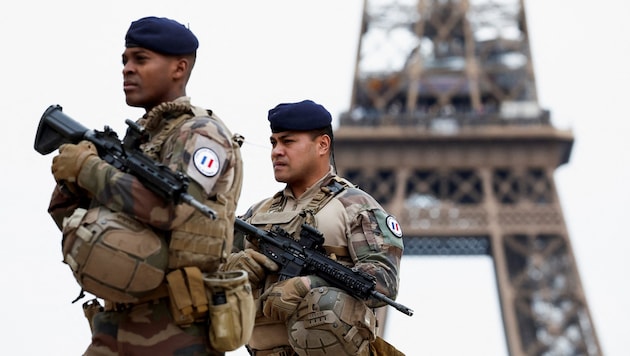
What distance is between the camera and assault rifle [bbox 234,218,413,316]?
5.60m

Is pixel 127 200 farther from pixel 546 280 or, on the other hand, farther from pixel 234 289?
Answer: pixel 546 280

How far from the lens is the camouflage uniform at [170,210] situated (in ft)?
14.3

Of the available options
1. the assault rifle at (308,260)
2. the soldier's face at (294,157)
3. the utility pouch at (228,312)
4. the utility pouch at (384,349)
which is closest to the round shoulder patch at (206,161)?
the utility pouch at (228,312)

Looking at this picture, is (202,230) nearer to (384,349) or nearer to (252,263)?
(252,263)

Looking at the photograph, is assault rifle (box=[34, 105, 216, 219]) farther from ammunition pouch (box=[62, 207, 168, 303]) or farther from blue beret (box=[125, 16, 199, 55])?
blue beret (box=[125, 16, 199, 55])

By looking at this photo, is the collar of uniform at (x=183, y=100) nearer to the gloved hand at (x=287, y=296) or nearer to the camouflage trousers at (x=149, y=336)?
the camouflage trousers at (x=149, y=336)

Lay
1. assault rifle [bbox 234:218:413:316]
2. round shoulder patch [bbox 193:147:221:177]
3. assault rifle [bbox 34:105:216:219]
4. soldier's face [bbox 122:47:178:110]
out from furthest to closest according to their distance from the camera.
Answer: assault rifle [bbox 234:218:413:316] < soldier's face [bbox 122:47:178:110] < round shoulder patch [bbox 193:147:221:177] < assault rifle [bbox 34:105:216:219]

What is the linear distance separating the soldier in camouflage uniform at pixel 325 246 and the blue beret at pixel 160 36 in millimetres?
1339

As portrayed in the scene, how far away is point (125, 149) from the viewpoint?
4.50 metres

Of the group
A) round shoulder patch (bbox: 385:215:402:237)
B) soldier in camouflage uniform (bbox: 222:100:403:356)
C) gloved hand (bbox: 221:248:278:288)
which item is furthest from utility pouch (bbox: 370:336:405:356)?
gloved hand (bbox: 221:248:278:288)

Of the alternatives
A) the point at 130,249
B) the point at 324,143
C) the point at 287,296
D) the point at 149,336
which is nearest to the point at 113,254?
the point at 130,249

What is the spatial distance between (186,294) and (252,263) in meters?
1.45

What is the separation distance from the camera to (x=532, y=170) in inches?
1323

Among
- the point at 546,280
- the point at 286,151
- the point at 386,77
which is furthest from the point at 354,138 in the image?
the point at 286,151
